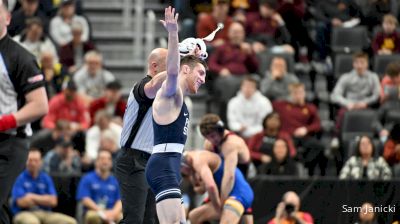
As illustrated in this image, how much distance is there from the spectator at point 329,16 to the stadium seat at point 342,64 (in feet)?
2.52

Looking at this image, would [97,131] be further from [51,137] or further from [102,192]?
[102,192]

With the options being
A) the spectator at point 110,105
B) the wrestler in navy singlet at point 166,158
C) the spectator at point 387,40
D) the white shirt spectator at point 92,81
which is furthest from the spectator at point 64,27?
the wrestler in navy singlet at point 166,158

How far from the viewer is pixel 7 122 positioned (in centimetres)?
850

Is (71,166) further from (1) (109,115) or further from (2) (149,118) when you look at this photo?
(2) (149,118)

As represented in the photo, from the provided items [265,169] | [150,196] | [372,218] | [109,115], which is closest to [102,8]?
[109,115]

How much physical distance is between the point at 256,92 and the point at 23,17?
158 inches

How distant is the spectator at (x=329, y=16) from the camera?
18.7 meters

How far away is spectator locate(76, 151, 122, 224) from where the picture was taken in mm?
13984

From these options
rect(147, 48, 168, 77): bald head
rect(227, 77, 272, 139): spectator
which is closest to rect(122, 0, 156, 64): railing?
rect(227, 77, 272, 139): spectator

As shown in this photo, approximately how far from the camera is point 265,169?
587 inches

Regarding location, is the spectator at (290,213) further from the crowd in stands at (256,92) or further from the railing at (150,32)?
the railing at (150,32)

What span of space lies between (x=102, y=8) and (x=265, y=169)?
531cm

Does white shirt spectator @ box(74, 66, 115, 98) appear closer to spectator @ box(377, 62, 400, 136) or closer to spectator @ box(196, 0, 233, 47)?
spectator @ box(196, 0, 233, 47)

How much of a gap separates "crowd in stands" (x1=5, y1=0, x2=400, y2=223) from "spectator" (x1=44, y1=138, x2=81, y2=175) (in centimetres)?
2
